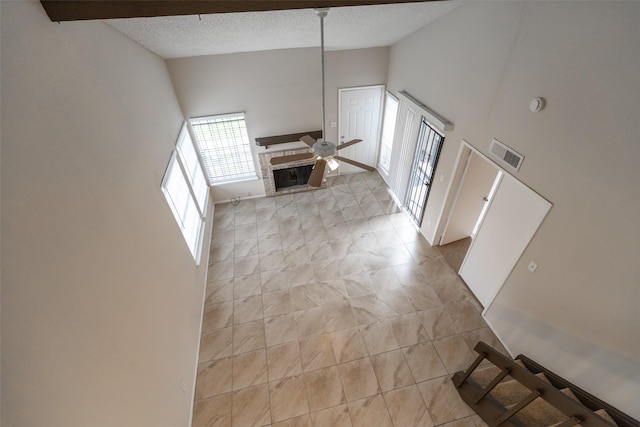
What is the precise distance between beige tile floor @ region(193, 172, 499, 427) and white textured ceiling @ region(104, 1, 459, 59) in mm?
3050

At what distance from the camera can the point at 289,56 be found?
5.01 metres

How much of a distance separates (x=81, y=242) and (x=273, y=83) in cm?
428

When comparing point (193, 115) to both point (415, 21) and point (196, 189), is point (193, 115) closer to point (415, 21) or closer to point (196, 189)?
point (196, 189)

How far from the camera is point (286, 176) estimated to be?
634 cm

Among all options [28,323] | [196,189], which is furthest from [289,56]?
[28,323]

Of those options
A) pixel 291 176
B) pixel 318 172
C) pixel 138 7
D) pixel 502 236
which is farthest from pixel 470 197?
pixel 138 7

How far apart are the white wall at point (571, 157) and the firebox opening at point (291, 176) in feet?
11.6

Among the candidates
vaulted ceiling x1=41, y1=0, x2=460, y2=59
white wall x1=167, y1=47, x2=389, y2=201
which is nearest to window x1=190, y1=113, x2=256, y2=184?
white wall x1=167, y1=47, x2=389, y2=201

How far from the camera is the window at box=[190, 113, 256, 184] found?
5359 mm

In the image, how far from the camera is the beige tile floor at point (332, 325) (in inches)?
129

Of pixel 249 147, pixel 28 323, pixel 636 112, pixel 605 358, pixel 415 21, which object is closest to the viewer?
pixel 28 323

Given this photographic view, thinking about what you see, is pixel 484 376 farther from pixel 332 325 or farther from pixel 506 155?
pixel 506 155

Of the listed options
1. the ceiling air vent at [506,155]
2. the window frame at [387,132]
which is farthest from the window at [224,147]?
the ceiling air vent at [506,155]

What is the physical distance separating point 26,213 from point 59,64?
114cm
